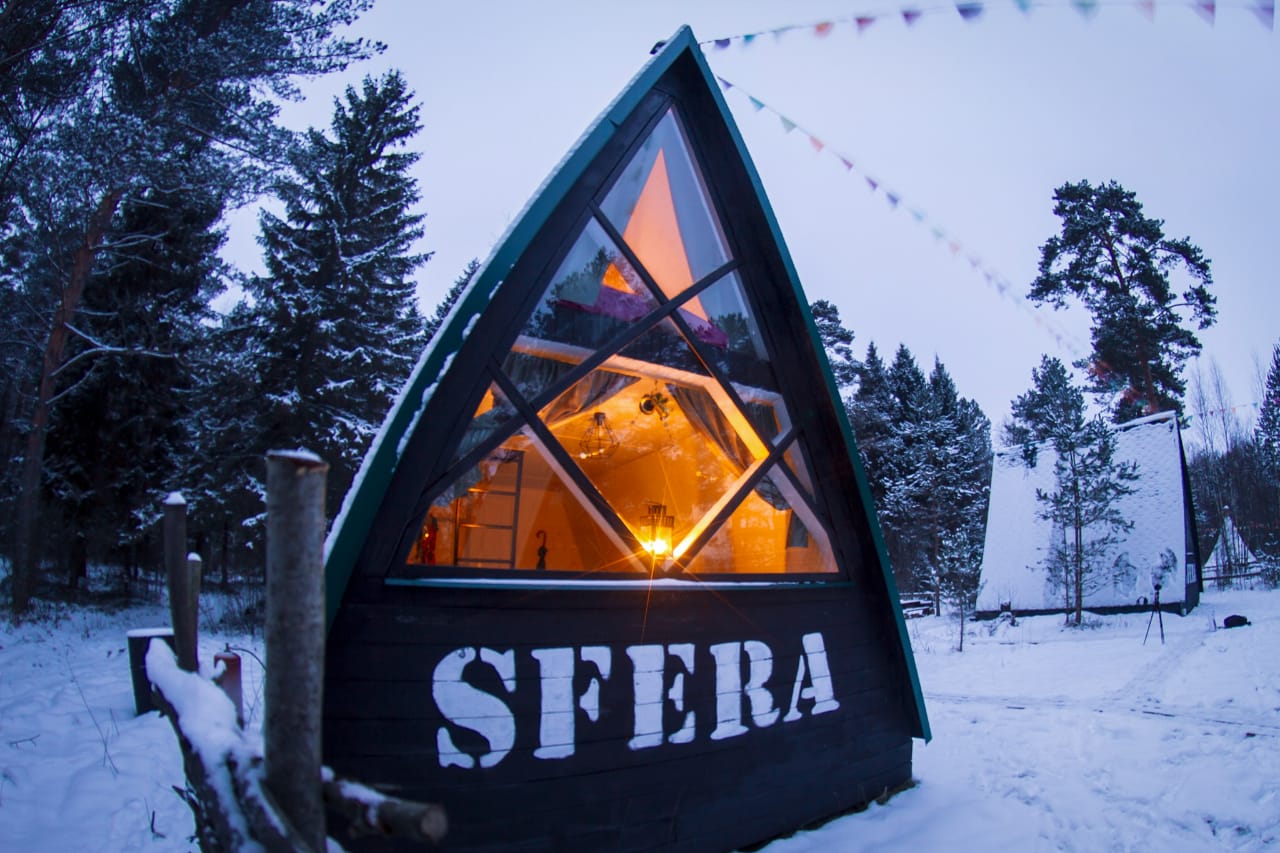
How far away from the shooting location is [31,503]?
12.5 metres

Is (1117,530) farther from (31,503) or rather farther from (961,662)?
(31,503)

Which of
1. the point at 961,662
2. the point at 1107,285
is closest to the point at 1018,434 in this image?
the point at 1107,285

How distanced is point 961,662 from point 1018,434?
42.1 metres

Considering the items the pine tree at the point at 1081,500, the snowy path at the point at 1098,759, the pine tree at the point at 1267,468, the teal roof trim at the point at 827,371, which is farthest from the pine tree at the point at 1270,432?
the teal roof trim at the point at 827,371

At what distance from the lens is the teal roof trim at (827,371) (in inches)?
182

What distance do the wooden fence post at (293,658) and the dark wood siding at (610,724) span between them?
54.5 inches

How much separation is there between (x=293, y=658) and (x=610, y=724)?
2.68 meters

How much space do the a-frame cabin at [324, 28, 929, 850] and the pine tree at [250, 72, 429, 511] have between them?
434 inches

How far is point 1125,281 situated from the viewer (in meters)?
20.8

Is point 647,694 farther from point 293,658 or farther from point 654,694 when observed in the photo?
point 293,658

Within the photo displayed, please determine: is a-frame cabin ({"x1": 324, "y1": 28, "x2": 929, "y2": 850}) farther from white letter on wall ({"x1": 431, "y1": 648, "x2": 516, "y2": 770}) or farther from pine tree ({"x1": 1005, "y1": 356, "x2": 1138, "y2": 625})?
pine tree ({"x1": 1005, "y1": 356, "x2": 1138, "y2": 625})

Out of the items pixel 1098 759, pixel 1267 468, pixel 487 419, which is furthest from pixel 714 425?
pixel 1267 468

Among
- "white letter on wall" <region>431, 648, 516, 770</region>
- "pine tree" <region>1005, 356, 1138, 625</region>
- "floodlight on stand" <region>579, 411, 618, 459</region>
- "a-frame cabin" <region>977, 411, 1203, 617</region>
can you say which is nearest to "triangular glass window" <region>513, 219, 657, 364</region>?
"floodlight on stand" <region>579, 411, 618, 459</region>

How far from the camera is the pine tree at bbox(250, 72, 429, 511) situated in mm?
13664
